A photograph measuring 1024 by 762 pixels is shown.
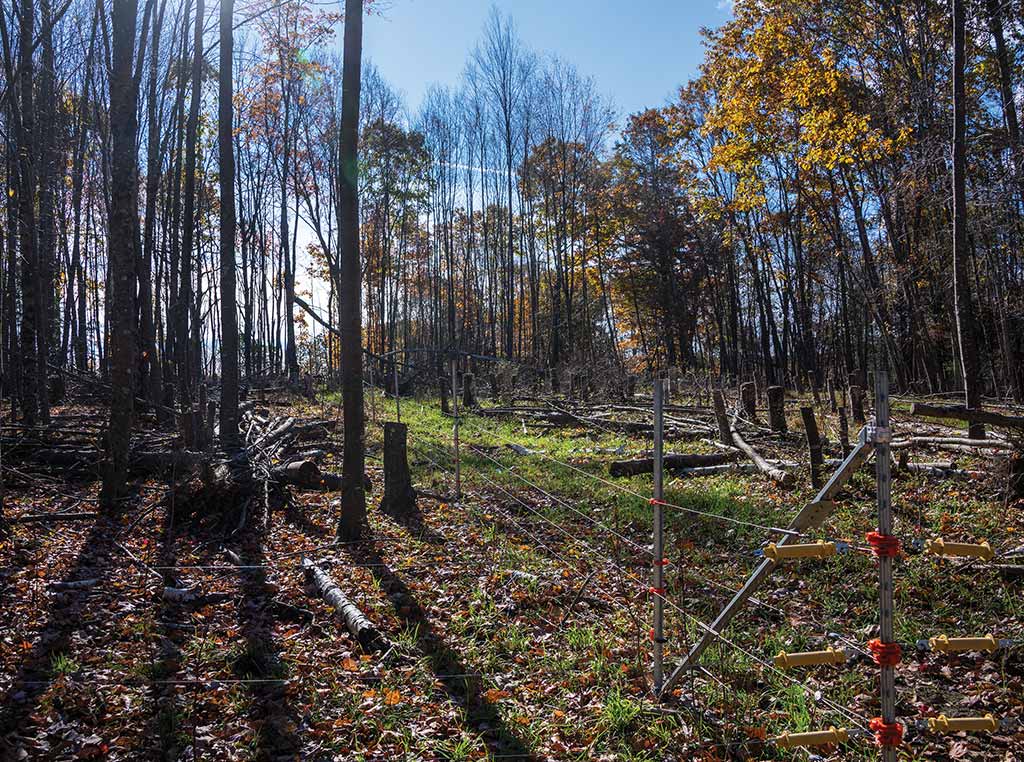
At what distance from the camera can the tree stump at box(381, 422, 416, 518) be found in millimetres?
7977

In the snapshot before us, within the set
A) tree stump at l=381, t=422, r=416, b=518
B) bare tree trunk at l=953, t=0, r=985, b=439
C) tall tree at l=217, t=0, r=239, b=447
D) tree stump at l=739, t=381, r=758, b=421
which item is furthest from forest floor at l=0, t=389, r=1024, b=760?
tree stump at l=739, t=381, r=758, b=421

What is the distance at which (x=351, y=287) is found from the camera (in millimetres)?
6855

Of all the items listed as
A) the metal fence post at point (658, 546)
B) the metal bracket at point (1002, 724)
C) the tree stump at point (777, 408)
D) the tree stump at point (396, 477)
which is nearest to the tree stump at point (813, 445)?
the tree stump at point (777, 408)

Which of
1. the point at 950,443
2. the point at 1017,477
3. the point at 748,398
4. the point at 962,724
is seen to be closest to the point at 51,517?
the point at 962,724

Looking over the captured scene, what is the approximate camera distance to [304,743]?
3463 mm

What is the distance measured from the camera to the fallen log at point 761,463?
8.18 meters

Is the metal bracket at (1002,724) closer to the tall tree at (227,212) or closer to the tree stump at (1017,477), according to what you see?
the tree stump at (1017,477)

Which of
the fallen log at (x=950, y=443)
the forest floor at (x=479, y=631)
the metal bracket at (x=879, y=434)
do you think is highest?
the metal bracket at (x=879, y=434)

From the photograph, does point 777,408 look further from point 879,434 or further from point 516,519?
point 879,434

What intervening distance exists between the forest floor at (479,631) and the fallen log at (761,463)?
0.68ft

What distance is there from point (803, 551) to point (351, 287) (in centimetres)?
559

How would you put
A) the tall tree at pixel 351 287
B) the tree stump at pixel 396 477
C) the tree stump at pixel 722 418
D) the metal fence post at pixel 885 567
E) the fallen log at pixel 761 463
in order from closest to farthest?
1. the metal fence post at pixel 885 567
2. the tall tree at pixel 351 287
3. the tree stump at pixel 396 477
4. the fallen log at pixel 761 463
5. the tree stump at pixel 722 418

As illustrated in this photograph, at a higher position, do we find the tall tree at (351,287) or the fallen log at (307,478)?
the tall tree at (351,287)

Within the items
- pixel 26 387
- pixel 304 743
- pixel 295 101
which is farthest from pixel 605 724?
pixel 295 101
